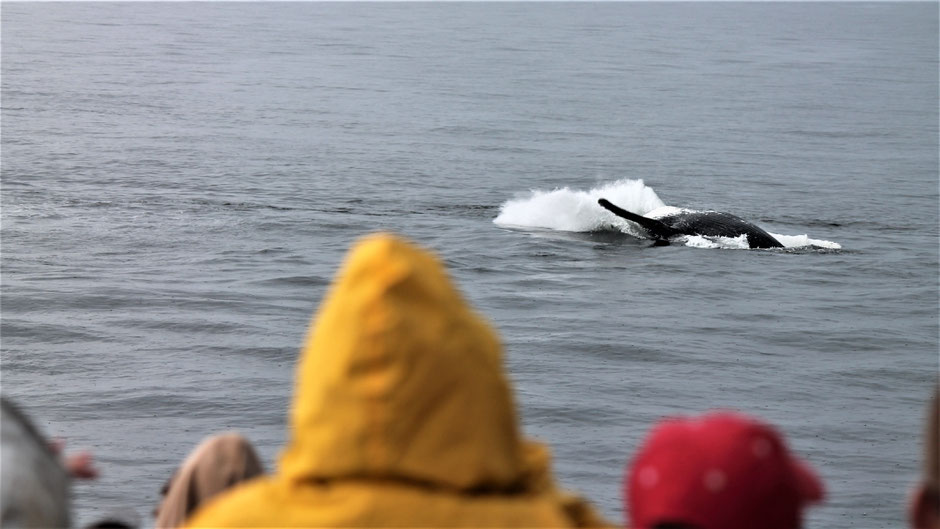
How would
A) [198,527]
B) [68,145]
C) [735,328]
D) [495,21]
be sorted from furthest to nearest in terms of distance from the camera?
[495,21]
[68,145]
[735,328]
[198,527]

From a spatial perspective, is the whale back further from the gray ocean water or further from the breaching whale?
the gray ocean water

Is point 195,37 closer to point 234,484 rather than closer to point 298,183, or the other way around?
point 298,183

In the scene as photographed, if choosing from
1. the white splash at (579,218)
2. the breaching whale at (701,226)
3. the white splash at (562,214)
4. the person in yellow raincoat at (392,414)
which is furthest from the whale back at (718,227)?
the person in yellow raincoat at (392,414)

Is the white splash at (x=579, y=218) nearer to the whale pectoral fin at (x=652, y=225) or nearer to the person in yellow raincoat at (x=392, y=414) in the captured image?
the whale pectoral fin at (x=652, y=225)

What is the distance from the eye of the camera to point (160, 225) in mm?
25484

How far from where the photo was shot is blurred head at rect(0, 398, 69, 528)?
3.27 meters

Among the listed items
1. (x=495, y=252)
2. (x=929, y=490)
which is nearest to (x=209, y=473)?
(x=929, y=490)

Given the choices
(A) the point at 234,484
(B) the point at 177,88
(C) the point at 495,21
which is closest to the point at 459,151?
(B) the point at 177,88

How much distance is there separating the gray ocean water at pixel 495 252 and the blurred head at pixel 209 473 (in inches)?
284

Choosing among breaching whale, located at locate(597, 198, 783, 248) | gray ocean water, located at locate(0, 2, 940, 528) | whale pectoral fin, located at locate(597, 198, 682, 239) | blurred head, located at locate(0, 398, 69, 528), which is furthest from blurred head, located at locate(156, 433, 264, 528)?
whale pectoral fin, located at locate(597, 198, 682, 239)

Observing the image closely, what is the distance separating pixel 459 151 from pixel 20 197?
51.4 feet

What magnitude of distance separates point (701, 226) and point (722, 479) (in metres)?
23.1

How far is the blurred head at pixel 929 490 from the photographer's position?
115 inches

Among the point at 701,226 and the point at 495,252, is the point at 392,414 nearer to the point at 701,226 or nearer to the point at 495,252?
the point at 495,252
